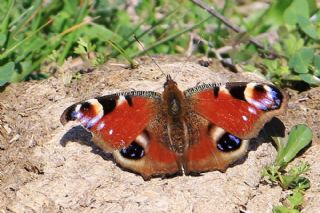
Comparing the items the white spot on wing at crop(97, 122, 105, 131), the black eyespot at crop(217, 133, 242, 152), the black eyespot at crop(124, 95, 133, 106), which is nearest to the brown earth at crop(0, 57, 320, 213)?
the black eyespot at crop(217, 133, 242, 152)

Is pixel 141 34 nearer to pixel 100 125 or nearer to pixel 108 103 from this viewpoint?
pixel 108 103

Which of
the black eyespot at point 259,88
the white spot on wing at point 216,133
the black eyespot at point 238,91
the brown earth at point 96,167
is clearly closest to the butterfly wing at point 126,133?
the brown earth at point 96,167

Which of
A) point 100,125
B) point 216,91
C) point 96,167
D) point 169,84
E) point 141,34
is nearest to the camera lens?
point 100,125

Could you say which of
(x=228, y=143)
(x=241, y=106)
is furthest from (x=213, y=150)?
(x=241, y=106)

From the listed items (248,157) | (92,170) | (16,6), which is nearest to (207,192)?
(248,157)

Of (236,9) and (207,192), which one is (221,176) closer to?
(207,192)

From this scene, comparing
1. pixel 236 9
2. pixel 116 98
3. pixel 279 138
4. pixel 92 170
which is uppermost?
pixel 116 98
